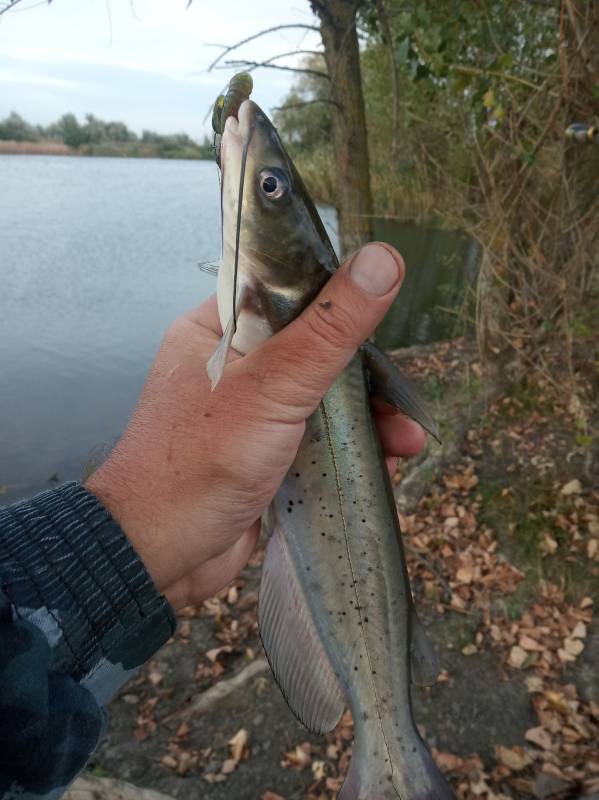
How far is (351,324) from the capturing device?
5.85 feet

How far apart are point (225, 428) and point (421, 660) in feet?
3.66

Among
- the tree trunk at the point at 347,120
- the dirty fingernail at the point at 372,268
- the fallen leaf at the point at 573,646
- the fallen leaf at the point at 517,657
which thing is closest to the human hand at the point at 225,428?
the dirty fingernail at the point at 372,268

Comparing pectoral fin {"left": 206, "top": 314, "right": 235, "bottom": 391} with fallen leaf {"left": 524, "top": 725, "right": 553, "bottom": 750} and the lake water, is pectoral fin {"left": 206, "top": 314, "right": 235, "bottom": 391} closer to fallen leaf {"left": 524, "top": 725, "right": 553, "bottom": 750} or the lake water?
the lake water

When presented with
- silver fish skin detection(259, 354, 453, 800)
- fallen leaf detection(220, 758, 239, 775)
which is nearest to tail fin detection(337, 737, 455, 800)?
silver fish skin detection(259, 354, 453, 800)

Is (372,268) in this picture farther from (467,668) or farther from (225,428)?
(467,668)

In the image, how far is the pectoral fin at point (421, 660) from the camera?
6.97ft

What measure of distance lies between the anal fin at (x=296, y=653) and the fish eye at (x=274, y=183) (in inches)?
45.2

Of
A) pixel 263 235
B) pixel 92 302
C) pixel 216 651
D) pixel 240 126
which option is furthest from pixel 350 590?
pixel 92 302

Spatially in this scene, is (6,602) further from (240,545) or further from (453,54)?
(453,54)

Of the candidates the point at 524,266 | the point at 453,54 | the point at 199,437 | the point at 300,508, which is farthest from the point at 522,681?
the point at 453,54

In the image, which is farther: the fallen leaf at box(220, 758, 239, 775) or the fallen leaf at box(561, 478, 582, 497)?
the fallen leaf at box(561, 478, 582, 497)

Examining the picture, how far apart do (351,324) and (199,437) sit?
61 cm

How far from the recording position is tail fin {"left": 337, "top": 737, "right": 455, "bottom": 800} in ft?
6.66

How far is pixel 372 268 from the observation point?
1746 millimetres
